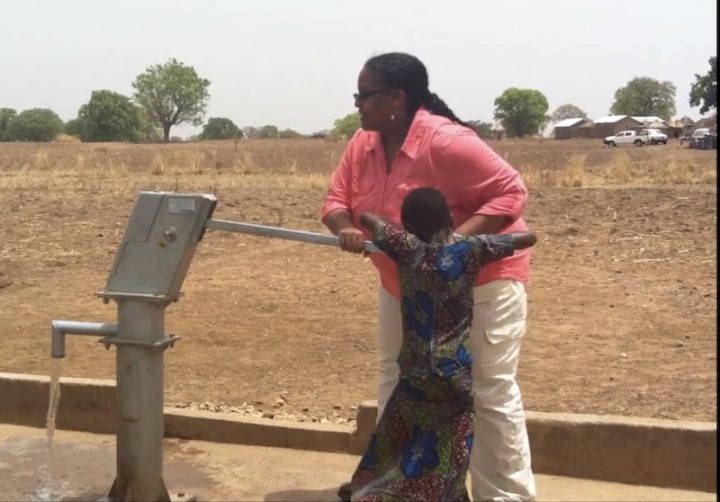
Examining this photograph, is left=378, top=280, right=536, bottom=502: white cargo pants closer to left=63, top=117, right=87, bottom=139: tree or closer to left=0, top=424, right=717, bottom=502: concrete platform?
A: left=0, top=424, right=717, bottom=502: concrete platform

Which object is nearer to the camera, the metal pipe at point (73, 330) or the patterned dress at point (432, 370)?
the patterned dress at point (432, 370)

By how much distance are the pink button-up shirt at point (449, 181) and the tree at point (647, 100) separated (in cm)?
8196

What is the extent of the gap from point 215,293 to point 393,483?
4.60 metres

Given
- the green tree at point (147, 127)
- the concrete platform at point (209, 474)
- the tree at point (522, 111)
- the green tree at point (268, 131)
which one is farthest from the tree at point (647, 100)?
the concrete platform at point (209, 474)

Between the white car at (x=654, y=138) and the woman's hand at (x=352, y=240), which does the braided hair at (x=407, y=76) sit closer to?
the woman's hand at (x=352, y=240)

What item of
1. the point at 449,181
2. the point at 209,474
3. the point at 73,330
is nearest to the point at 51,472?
the point at 209,474

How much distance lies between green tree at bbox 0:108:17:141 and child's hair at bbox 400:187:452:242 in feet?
198

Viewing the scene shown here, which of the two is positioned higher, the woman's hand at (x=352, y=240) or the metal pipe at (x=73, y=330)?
the woman's hand at (x=352, y=240)

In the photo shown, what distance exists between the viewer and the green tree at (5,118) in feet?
194

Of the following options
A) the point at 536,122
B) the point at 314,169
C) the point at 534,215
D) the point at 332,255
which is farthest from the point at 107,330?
the point at 536,122

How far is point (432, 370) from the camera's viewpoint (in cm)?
274

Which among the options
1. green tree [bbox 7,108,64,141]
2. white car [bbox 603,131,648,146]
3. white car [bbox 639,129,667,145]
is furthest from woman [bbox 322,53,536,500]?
green tree [bbox 7,108,64,141]

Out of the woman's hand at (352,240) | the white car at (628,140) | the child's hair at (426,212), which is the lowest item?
the woman's hand at (352,240)

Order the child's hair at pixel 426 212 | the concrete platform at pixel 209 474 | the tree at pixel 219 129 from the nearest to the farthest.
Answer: the child's hair at pixel 426 212, the concrete platform at pixel 209 474, the tree at pixel 219 129
